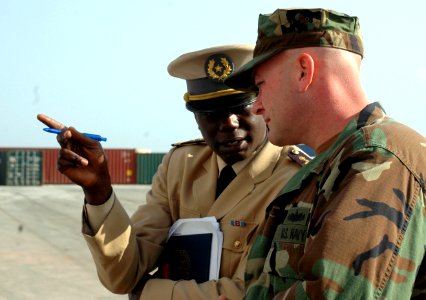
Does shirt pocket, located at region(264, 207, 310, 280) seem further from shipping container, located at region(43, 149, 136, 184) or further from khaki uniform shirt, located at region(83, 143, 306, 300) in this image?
shipping container, located at region(43, 149, 136, 184)

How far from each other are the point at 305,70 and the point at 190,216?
1220 millimetres

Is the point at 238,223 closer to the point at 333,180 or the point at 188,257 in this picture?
the point at 188,257

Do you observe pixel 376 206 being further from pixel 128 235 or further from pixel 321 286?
pixel 128 235

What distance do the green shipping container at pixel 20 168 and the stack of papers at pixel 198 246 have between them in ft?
104

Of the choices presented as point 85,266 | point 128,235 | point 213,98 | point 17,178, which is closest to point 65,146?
point 128,235

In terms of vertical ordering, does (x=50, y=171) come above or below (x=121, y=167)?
below

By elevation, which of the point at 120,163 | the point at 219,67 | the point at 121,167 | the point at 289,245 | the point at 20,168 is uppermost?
the point at 219,67

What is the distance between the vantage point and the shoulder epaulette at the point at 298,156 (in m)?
2.69

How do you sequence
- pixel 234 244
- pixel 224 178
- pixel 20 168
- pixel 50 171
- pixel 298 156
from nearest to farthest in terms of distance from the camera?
pixel 234 244 < pixel 298 156 < pixel 224 178 < pixel 20 168 < pixel 50 171

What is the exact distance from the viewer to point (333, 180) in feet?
4.99

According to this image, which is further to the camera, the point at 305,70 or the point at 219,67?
the point at 219,67

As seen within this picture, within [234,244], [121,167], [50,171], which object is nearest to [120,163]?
[121,167]

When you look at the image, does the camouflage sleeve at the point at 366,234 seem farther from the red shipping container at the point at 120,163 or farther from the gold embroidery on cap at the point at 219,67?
the red shipping container at the point at 120,163

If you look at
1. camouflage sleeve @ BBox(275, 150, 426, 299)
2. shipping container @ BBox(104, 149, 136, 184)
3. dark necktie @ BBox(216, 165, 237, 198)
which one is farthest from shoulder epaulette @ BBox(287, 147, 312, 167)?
shipping container @ BBox(104, 149, 136, 184)
